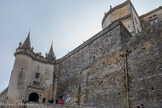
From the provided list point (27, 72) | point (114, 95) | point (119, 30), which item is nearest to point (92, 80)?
point (114, 95)

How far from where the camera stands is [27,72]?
721 inches

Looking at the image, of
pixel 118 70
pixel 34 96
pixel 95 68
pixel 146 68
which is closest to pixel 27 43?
pixel 34 96

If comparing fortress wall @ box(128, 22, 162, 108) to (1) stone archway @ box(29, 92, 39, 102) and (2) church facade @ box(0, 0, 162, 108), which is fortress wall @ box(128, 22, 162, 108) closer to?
(2) church facade @ box(0, 0, 162, 108)

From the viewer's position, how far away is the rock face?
9586mm

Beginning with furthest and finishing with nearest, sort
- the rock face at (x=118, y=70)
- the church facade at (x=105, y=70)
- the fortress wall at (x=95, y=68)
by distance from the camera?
the fortress wall at (x=95, y=68)
the church facade at (x=105, y=70)
the rock face at (x=118, y=70)

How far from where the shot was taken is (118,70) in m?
11.7

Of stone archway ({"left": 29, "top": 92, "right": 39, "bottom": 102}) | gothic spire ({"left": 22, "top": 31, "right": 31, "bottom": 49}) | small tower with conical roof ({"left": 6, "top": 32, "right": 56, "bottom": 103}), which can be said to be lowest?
stone archway ({"left": 29, "top": 92, "right": 39, "bottom": 102})

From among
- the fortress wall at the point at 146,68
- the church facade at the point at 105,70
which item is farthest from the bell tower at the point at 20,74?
the fortress wall at the point at 146,68

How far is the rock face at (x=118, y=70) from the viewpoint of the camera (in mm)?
9586

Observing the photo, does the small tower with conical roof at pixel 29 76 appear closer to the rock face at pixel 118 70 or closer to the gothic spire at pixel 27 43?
the gothic spire at pixel 27 43

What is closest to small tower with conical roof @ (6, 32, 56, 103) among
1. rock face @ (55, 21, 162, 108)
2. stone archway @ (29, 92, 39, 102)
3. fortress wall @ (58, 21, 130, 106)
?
stone archway @ (29, 92, 39, 102)

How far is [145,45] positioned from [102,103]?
19.4 ft

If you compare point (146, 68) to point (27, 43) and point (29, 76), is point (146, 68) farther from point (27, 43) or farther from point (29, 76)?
point (27, 43)

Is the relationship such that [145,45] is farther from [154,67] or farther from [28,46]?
[28,46]
